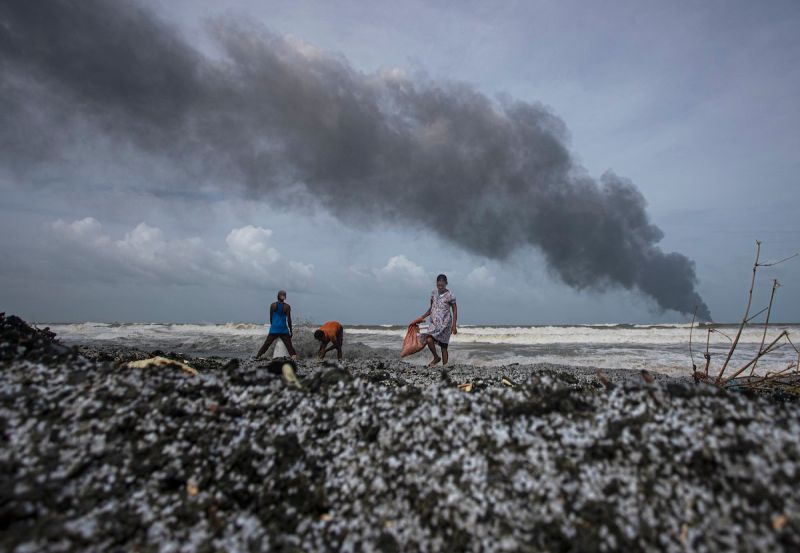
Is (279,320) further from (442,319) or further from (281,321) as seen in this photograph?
(442,319)

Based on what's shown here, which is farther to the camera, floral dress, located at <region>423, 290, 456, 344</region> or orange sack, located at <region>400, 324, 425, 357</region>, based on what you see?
orange sack, located at <region>400, 324, 425, 357</region>

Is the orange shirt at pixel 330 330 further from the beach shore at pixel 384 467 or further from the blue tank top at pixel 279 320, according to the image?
the beach shore at pixel 384 467

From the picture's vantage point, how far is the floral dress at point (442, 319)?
9891 mm

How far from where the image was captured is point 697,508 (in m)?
2.11

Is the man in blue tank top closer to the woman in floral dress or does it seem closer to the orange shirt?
the orange shirt

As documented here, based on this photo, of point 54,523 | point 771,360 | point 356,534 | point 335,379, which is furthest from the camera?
point 771,360

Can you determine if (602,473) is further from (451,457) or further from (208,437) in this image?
(208,437)

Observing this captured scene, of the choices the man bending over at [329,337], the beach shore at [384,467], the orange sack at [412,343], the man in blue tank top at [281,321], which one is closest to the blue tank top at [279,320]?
the man in blue tank top at [281,321]

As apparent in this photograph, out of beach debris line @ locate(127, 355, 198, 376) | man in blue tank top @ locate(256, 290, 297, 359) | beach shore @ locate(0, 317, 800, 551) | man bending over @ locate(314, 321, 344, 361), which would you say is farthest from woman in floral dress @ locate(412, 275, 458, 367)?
beach shore @ locate(0, 317, 800, 551)

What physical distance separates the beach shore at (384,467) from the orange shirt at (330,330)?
7.60m

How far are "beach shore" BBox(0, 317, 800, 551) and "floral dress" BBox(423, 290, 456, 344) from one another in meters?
6.77

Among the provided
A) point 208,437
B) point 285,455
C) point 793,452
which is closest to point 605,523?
point 793,452

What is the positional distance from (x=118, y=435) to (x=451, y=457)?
178 centimetres

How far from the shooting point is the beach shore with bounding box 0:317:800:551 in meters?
2.09
